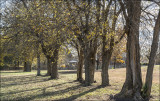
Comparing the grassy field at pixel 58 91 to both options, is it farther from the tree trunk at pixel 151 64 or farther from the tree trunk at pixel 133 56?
the tree trunk at pixel 133 56

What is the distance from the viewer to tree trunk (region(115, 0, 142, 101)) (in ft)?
27.6

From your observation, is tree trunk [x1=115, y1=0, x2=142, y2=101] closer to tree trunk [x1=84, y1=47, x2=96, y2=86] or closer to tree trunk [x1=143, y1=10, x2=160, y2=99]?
tree trunk [x1=143, y1=10, x2=160, y2=99]

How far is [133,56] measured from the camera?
8.55m

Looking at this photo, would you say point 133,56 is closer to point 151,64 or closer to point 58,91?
point 151,64

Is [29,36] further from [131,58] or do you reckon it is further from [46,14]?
[131,58]

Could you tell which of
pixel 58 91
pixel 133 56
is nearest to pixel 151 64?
pixel 133 56

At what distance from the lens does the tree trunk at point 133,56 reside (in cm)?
841

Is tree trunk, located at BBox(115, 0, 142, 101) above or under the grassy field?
above

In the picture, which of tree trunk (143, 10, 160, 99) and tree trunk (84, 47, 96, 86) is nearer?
tree trunk (143, 10, 160, 99)

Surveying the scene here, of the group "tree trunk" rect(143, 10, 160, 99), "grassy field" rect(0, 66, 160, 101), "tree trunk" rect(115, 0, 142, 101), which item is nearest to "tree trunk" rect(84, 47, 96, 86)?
A: "grassy field" rect(0, 66, 160, 101)

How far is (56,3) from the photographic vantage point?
9172mm

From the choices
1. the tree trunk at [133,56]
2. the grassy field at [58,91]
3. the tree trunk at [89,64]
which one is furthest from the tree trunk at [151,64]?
the tree trunk at [89,64]

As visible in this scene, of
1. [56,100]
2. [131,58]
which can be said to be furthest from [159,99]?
[56,100]

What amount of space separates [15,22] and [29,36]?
1.04m
